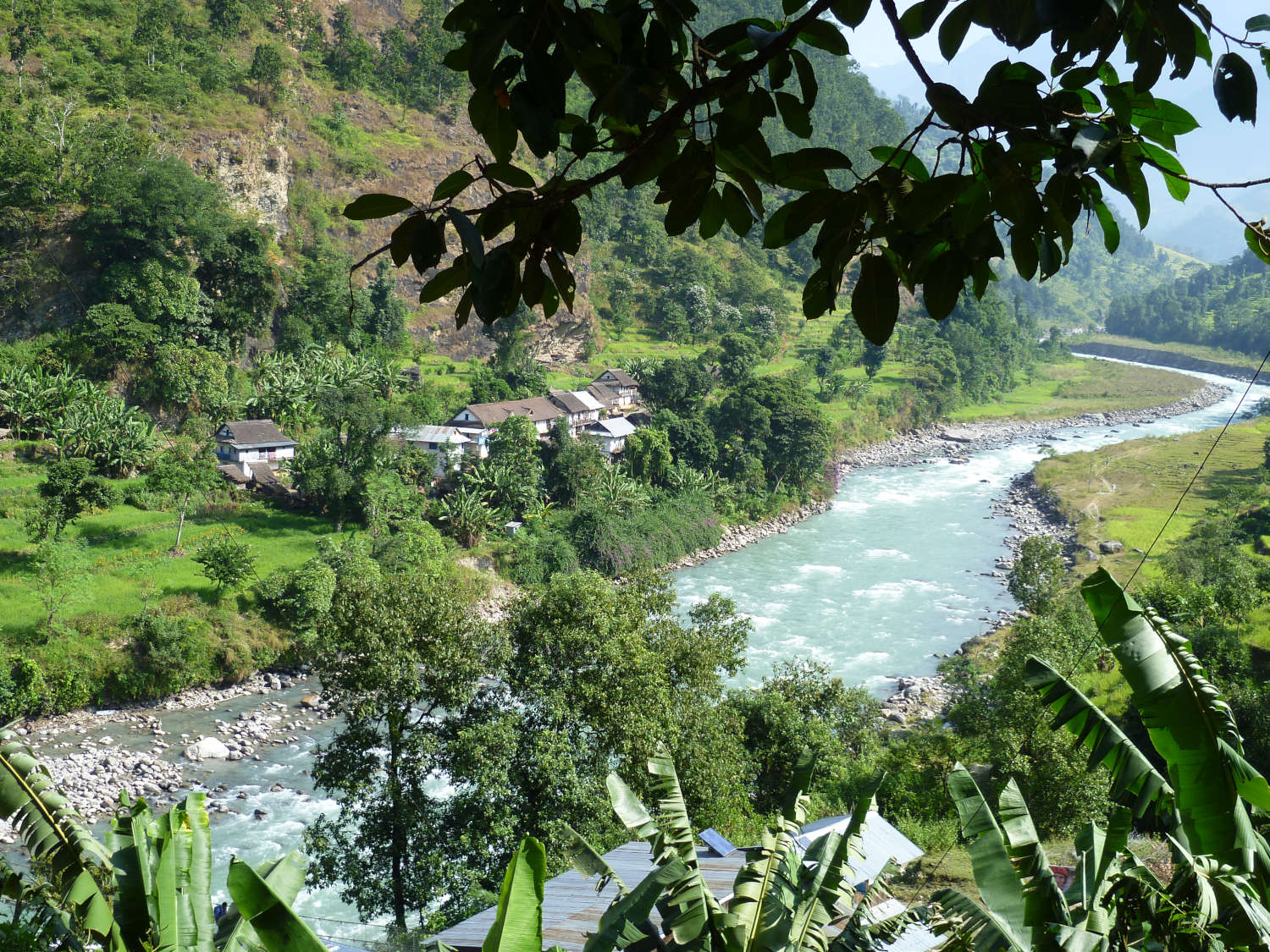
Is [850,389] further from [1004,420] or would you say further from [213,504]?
[213,504]

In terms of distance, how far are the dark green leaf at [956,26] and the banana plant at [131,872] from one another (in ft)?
7.82

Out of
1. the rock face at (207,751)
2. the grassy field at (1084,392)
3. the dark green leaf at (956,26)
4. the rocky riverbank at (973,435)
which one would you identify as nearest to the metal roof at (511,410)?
the rocky riverbank at (973,435)

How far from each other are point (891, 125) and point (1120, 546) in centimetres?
4536

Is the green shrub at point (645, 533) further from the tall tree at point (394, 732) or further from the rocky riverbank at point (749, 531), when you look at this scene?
the tall tree at point (394, 732)

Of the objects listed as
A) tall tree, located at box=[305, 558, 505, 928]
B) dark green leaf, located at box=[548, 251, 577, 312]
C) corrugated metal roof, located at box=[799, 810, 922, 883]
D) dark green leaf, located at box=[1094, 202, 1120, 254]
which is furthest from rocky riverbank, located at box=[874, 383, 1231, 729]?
dark green leaf, located at box=[548, 251, 577, 312]

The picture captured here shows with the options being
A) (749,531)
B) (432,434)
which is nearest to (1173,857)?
(432,434)

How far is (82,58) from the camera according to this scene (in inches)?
958

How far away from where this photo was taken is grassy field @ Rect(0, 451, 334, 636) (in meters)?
12.0

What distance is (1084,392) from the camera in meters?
37.8

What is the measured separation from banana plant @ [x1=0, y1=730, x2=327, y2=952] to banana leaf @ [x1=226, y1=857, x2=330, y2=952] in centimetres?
64

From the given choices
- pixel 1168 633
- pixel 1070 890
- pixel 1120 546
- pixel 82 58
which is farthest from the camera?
pixel 82 58

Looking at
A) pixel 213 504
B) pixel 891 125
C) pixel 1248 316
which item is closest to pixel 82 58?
pixel 213 504

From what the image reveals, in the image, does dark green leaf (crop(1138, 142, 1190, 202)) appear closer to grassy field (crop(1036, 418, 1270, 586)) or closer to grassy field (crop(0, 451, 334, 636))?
grassy field (crop(0, 451, 334, 636))

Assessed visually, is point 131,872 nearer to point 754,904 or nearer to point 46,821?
point 46,821
